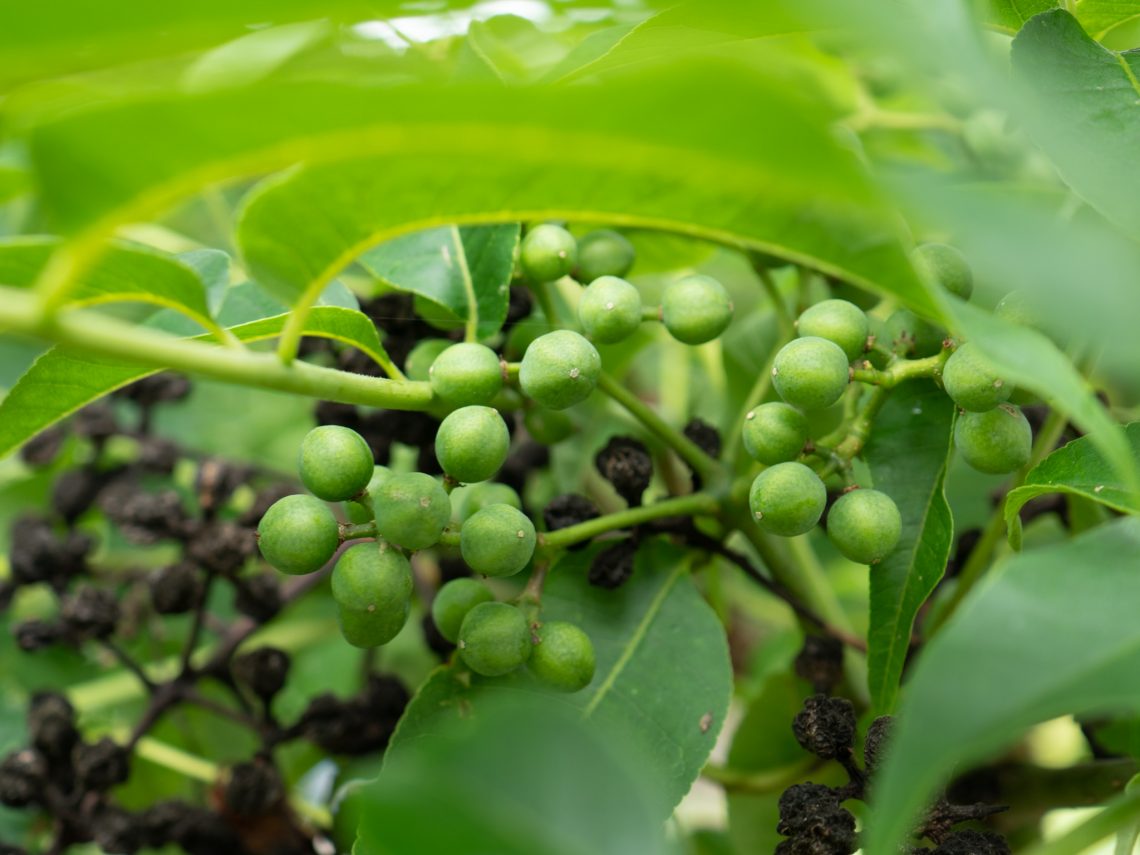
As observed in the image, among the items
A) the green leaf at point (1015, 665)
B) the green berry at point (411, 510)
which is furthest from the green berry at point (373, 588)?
the green leaf at point (1015, 665)

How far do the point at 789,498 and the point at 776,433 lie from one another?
65 millimetres

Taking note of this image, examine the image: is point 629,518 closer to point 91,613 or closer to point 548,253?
point 548,253

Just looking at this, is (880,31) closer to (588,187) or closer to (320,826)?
(588,187)

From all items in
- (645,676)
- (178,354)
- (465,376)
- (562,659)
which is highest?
(178,354)

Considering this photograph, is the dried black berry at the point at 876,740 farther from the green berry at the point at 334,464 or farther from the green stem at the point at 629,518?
the green berry at the point at 334,464

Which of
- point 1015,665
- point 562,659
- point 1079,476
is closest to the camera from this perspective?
point 1015,665

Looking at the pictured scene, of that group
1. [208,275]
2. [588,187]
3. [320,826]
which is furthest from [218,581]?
[588,187]

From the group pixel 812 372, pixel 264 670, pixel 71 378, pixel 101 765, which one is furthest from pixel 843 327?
pixel 101 765

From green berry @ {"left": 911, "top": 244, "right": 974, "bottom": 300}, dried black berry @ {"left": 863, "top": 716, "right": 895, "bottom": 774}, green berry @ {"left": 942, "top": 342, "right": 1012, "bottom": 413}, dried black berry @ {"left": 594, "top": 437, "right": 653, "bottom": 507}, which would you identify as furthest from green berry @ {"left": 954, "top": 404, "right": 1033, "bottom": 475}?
dried black berry @ {"left": 594, "top": 437, "right": 653, "bottom": 507}

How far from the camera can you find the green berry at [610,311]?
110cm

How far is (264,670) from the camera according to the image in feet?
4.75

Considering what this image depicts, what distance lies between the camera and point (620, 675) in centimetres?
115

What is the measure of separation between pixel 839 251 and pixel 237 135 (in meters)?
0.41

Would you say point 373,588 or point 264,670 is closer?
point 373,588
